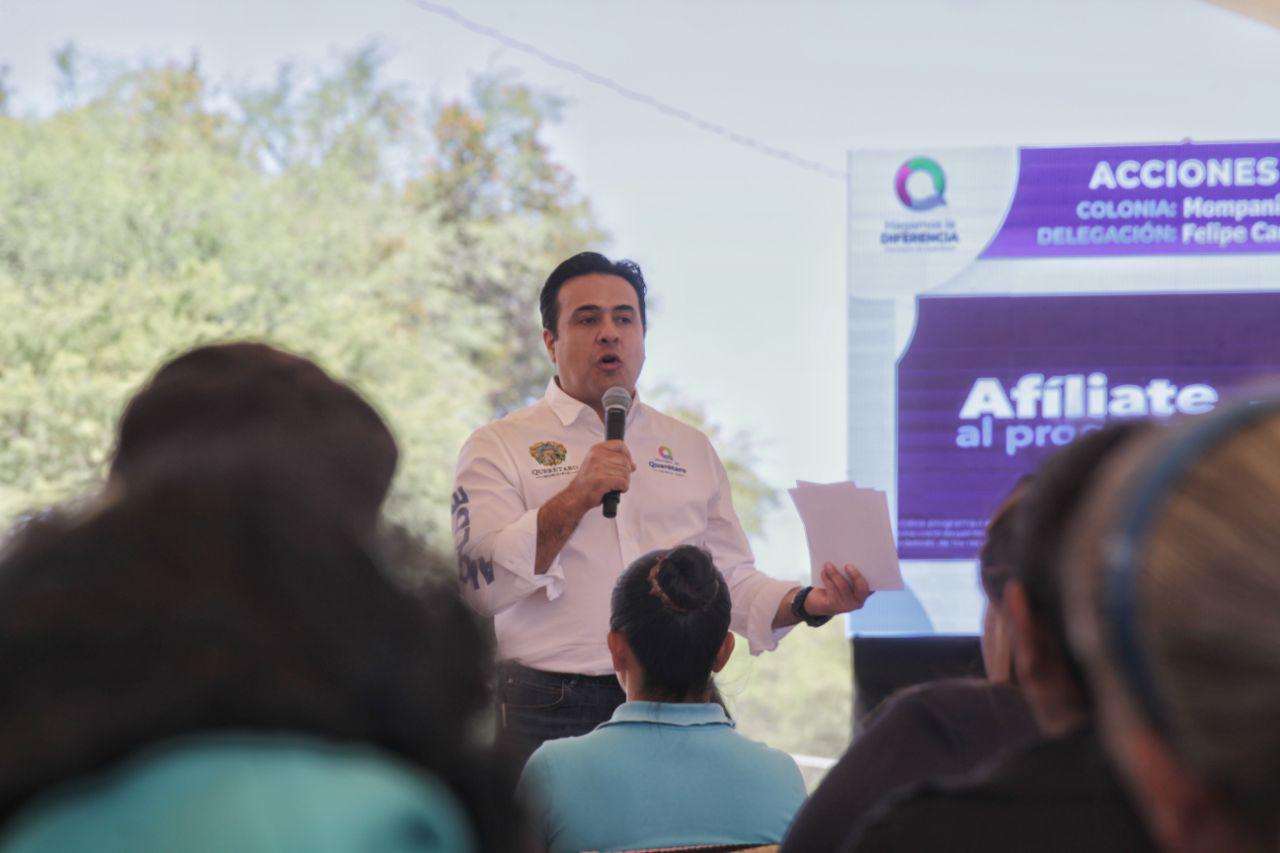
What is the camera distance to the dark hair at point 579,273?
3486 mm

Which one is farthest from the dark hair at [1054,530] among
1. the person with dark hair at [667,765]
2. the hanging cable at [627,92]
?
the hanging cable at [627,92]

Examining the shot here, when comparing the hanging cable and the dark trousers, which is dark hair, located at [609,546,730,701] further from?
the hanging cable

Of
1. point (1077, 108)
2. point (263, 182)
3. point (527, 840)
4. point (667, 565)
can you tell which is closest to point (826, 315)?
point (1077, 108)

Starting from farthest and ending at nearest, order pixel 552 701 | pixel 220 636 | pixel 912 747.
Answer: pixel 552 701
pixel 912 747
pixel 220 636

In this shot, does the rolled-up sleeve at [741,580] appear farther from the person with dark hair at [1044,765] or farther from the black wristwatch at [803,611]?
the person with dark hair at [1044,765]

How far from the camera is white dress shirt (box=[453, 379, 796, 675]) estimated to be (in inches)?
122

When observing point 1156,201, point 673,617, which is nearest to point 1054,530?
point 673,617

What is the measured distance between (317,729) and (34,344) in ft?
36.8

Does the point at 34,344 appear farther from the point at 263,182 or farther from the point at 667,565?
the point at 667,565

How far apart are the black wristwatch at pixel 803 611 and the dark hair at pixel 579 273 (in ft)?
2.70

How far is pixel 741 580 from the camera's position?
340cm

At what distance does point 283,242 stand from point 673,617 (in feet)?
32.9

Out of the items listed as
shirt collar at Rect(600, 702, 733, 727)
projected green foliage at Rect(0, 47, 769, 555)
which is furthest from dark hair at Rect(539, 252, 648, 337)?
projected green foliage at Rect(0, 47, 769, 555)

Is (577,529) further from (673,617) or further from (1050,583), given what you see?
(1050,583)
